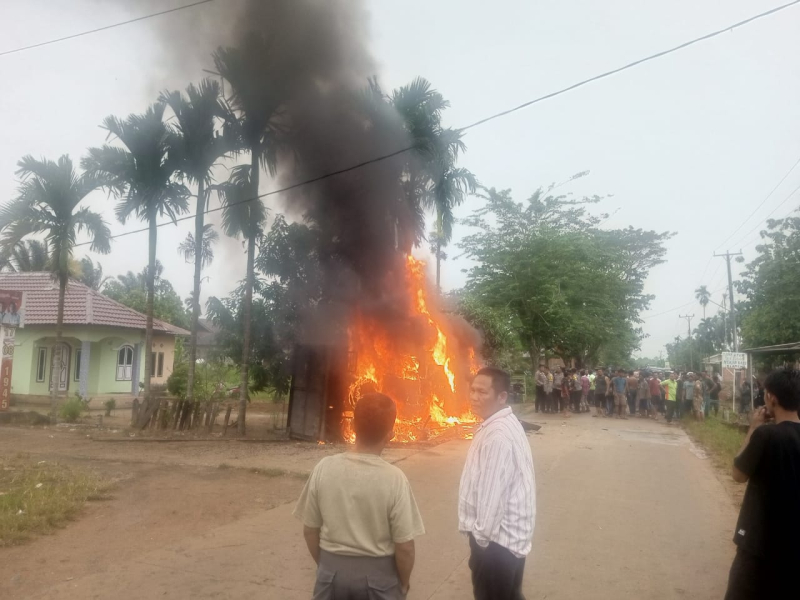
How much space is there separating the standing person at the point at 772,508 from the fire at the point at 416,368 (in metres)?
9.94

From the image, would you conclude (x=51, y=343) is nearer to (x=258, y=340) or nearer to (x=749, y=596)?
(x=258, y=340)

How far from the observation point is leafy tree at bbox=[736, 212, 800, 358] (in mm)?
24922

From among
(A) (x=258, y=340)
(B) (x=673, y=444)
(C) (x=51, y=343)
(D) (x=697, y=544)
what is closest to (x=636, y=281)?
(B) (x=673, y=444)

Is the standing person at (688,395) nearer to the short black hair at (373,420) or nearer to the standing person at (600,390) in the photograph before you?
the standing person at (600,390)

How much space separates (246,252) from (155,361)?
15.4 m

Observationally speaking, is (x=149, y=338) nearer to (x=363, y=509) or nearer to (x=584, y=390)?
(x=363, y=509)

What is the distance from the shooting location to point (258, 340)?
15.2m

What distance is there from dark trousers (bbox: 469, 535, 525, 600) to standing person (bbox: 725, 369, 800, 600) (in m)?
1.12

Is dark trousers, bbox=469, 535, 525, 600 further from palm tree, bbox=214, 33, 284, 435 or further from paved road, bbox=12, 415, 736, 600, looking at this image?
palm tree, bbox=214, 33, 284, 435

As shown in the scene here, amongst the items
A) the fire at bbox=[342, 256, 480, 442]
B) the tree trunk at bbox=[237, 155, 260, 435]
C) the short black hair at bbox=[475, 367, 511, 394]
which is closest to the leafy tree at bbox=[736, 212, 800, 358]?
the fire at bbox=[342, 256, 480, 442]

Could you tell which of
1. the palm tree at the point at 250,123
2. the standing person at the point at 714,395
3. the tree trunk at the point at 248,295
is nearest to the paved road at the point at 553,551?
Answer: the tree trunk at the point at 248,295

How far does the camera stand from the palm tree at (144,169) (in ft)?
45.6

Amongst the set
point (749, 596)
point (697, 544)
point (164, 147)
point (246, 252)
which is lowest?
point (697, 544)

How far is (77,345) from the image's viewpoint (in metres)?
23.5
